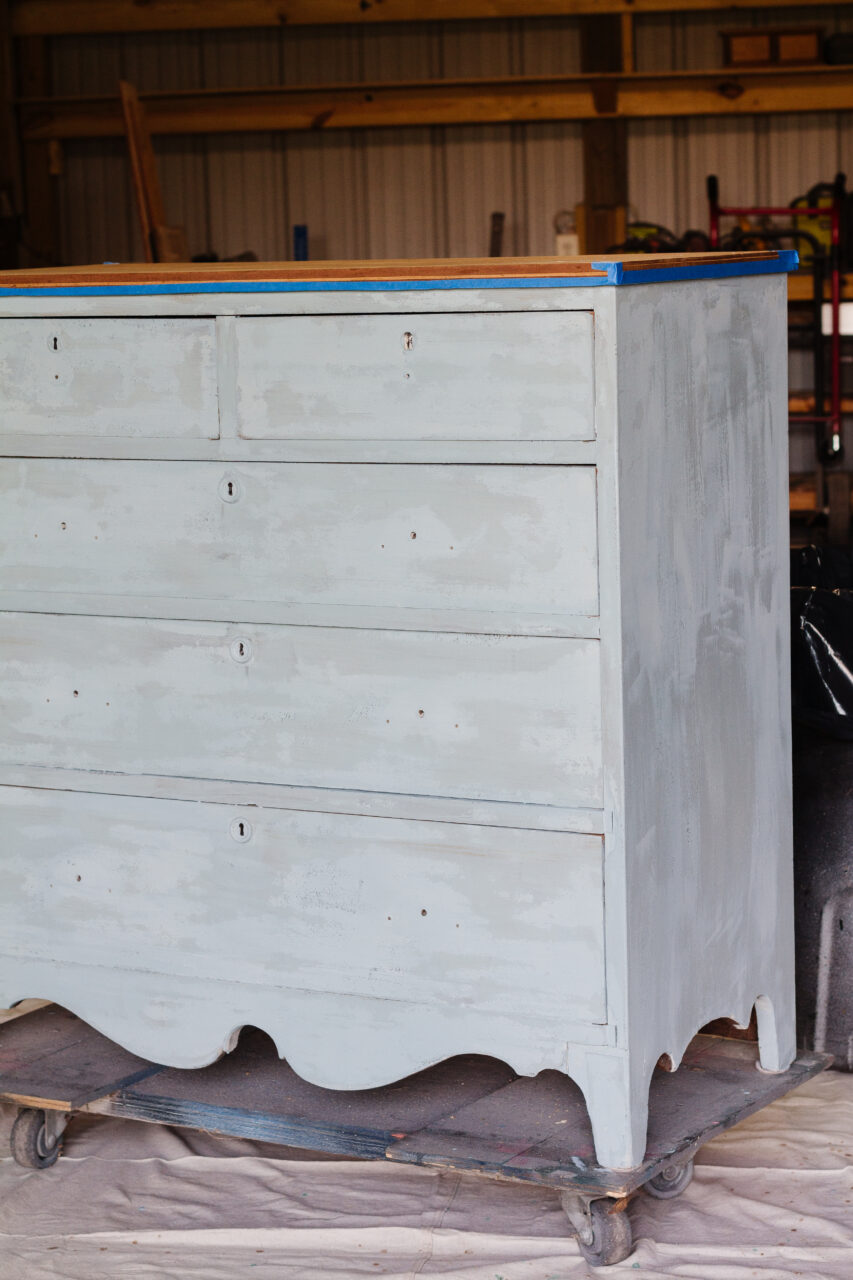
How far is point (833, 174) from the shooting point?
8.00 m

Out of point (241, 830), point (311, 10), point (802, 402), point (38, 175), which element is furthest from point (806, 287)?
point (241, 830)

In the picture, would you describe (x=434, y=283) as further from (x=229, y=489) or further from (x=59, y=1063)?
(x=59, y=1063)

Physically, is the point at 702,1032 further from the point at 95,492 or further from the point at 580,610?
the point at 95,492

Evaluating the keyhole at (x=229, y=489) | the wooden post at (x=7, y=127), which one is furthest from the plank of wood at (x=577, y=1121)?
the wooden post at (x=7, y=127)

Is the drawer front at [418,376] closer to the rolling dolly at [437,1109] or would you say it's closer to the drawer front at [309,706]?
the drawer front at [309,706]

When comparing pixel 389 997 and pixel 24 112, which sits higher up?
pixel 24 112

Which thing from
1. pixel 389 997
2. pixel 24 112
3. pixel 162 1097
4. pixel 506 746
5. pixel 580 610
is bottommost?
pixel 162 1097

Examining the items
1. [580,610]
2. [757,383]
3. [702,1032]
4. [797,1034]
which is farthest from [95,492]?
[797,1034]

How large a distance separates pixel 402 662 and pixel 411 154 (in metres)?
6.40

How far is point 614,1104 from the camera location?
2.33 meters

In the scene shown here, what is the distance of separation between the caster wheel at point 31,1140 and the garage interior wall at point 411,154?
20.2 feet

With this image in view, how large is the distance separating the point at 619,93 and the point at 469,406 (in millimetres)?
6116

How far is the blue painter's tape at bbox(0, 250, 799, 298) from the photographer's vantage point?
2188 millimetres

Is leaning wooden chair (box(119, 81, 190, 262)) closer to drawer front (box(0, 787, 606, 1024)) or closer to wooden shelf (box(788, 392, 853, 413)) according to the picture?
wooden shelf (box(788, 392, 853, 413))
